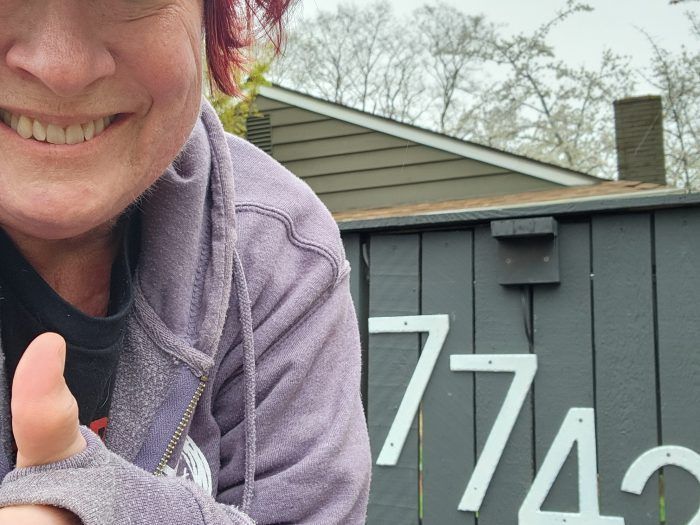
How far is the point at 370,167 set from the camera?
7.16 m

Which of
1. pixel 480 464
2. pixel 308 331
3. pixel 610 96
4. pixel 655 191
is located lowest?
pixel 480 464

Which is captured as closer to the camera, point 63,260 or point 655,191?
point 63,260

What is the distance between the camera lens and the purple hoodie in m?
1.23

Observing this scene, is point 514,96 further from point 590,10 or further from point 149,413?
point 149,413

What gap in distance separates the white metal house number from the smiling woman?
181cm

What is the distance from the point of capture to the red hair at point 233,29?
3.98ft

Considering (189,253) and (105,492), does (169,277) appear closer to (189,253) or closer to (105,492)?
(189,253)

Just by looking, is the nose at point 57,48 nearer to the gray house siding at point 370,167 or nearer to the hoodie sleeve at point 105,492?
the hoodie sleeve at point 105,492

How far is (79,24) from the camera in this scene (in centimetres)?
86

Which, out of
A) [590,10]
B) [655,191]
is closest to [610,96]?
[590,10]

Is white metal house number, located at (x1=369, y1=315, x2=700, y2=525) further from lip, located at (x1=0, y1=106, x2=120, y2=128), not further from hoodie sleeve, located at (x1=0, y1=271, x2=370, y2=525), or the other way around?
lip, located at (x1=0, y1=106, x2=120, y2=128)

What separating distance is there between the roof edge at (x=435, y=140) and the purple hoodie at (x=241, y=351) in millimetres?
5295

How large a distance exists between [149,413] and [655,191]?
518 cm

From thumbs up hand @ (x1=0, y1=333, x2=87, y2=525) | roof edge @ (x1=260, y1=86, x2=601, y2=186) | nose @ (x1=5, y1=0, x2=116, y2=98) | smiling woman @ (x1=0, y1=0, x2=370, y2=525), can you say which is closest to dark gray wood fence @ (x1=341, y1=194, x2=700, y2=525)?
smiling woman @ (x1=0, y1=0, x2=370, y2=525)
